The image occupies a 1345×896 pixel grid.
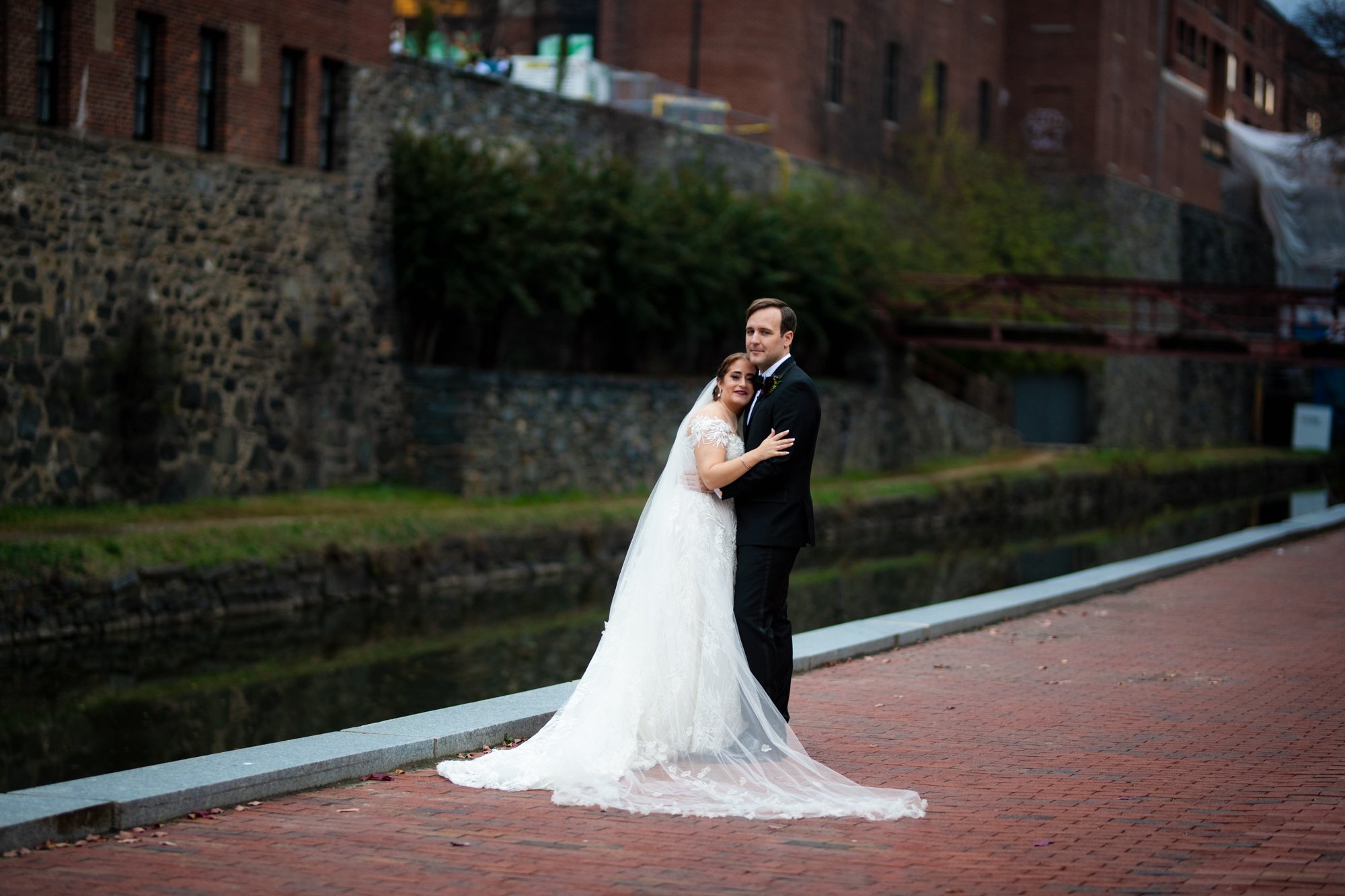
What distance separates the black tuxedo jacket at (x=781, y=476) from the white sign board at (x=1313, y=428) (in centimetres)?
4583

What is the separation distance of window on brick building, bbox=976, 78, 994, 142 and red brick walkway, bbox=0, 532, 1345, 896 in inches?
1578

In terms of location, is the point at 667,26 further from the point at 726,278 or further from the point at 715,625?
the point at 715,625

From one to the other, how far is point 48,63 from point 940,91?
104 feet

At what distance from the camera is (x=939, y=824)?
6.34 m

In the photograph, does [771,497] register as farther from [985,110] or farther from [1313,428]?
[1313,428]

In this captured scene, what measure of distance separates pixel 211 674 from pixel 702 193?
684 inches

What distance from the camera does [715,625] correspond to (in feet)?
23.9

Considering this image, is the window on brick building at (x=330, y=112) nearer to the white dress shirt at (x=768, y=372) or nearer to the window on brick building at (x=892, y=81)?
the white dress shirt at (x=768, y=372)

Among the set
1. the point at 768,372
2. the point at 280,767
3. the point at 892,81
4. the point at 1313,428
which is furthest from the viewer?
the point at 1313,428

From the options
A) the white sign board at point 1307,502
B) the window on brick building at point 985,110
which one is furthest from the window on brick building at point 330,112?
the window on brick building at point 985,110

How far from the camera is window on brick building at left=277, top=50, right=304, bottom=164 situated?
21.6 metres

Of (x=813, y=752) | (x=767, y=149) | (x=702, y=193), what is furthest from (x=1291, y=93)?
(x=813, y=752)

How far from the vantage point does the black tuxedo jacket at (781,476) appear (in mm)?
7203

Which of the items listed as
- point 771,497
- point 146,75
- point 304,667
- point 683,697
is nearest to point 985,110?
point 146,75
